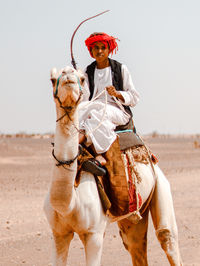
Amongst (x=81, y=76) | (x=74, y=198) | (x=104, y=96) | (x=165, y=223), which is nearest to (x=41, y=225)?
(x=165, y=223)

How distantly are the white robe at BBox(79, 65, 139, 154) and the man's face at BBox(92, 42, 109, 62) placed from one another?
0.50 feet

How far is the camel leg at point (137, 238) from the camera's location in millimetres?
6602

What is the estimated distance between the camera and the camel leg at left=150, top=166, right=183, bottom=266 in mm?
6203

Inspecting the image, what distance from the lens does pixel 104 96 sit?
606 cm

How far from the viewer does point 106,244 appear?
10508 mm

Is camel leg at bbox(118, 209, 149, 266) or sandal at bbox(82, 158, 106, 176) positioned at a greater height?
sandal at bbox(82, 158, 106, 176)

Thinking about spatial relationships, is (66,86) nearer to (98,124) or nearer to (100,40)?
(98,124)

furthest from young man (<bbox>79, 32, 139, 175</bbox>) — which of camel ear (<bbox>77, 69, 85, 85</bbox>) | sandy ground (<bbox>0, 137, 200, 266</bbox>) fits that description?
sandy ground (<bbox>0, 137, 200, 266</bbox>)

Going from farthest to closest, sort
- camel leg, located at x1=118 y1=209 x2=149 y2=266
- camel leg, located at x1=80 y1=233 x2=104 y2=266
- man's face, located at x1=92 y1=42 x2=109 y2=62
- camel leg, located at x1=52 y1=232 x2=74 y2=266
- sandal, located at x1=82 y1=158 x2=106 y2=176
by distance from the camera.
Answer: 1. camel leg, located at x1=118 y1=209 x2=149 y2=266
2. man's face, located at x1=92 y1=42 x2=109 y2=62
3. sandal, located at x1=82 y1=158 x2=106 y2=176
4. camel leg, located at x1=52 y1=232 x2=74 y2=266
5. camel leg, located at x1=80 y1=233 x2=104 y2=266

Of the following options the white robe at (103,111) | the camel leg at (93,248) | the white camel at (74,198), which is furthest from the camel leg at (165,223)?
the camel leg at (93,248)

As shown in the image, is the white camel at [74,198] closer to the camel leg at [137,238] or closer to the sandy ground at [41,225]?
the camel leg at [137,238]

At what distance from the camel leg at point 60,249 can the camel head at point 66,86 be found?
152 centimetres

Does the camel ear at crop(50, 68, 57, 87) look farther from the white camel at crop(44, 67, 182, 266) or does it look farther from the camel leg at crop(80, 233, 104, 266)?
the camel leg at crop(80, 233, 104, 266)

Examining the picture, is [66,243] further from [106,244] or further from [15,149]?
[15,149]
